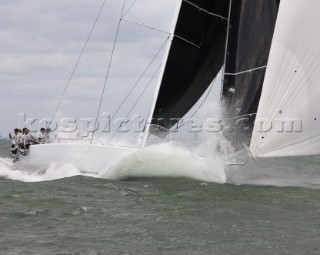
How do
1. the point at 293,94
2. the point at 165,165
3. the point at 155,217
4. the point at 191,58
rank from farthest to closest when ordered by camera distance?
the point at 191,58 → the point at 165,165 → the point at 293,94 → the point at 155,217

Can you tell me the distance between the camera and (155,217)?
9.16 meters

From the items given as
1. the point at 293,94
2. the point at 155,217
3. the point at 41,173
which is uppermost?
the point at 293,94

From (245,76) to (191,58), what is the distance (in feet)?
5.22

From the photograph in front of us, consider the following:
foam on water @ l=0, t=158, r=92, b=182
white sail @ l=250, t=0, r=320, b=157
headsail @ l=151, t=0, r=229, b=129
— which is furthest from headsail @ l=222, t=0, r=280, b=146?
foam on water @ l=0, t=158, r=92, b=182

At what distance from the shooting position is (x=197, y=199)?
419 inches

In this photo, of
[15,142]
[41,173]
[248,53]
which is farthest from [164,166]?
[15,142]

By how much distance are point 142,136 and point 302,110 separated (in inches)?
134

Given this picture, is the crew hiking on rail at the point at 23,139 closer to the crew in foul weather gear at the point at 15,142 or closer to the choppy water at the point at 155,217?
the crew in foul weather gear at the point at 15,142

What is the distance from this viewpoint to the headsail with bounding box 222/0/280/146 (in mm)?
12547

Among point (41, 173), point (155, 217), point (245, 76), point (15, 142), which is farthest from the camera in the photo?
point (15, 142)

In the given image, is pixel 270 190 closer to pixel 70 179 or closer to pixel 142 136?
pixel 142 136

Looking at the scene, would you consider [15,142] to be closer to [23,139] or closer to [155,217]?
[23,139]

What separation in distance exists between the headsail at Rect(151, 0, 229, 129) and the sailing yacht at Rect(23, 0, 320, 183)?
0.02 meters

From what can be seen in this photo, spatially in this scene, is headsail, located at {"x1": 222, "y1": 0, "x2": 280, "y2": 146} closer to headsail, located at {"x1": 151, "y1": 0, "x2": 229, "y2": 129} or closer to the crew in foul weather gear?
headsail, located at {"x1": 151, "y1": 0, "x2": 229, "y2": 129}
